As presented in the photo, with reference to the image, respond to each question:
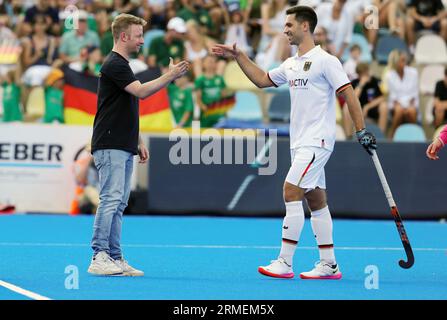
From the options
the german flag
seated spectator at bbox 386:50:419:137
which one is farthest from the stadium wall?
seated spectator at bbox 386:50:419:137

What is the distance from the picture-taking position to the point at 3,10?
21.9m

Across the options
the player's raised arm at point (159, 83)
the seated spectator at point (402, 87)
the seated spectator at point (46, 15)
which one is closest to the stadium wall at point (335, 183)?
the seated spectator at point (402, 87)

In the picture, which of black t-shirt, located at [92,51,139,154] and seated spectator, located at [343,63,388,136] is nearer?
black t-shirt, located at [92,51,139,154]

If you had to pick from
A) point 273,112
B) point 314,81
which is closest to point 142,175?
point 273,112

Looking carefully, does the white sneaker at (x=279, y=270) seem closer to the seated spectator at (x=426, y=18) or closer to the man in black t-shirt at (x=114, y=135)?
the man in black t-shirt at (x=114, y=135)

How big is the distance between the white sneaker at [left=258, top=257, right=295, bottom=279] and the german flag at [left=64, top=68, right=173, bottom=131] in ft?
28.0

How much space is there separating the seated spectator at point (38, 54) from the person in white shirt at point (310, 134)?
1070 cm

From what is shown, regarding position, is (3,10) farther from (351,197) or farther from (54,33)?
(351,197)

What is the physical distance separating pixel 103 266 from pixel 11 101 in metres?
9.42

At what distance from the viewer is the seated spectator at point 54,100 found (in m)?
18.3

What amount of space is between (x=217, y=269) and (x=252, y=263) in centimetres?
77

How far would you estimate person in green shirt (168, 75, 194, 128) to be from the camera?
18.4 m

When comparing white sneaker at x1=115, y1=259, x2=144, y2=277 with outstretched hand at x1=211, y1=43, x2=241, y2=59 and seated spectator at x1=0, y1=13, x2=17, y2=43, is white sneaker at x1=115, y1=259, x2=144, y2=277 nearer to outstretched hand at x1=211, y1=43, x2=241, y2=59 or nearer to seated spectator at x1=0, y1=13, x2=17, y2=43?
outstretched hand at x1=211, y1=43, x2=241, y2=59
